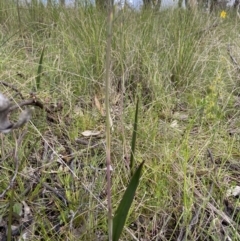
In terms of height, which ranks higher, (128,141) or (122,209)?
(122,209)

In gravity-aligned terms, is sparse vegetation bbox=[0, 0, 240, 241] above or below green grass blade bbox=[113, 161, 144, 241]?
below

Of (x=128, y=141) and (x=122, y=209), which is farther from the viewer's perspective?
(x=128, y=141)

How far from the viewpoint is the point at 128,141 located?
114cm

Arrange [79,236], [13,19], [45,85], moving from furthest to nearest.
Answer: [13,19], [45,85], [79,236]

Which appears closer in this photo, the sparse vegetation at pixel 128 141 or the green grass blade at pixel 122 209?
the green grass blade at pixel 122 209

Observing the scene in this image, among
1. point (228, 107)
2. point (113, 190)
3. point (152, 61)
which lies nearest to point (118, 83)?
point (152, 61)

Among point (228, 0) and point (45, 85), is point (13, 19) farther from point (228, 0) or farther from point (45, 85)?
point (228, 0)

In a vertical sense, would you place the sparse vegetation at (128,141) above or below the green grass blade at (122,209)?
below

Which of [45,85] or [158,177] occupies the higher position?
[45,85]

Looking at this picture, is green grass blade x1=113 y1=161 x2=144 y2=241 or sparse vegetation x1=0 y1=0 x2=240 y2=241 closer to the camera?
green grass blade x1=113 y1=161 x2=144 y2=241

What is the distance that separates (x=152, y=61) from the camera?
69.0 inches

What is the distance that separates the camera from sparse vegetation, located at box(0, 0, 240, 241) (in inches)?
34.2

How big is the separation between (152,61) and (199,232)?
103 cm

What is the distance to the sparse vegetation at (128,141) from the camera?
87 cm
